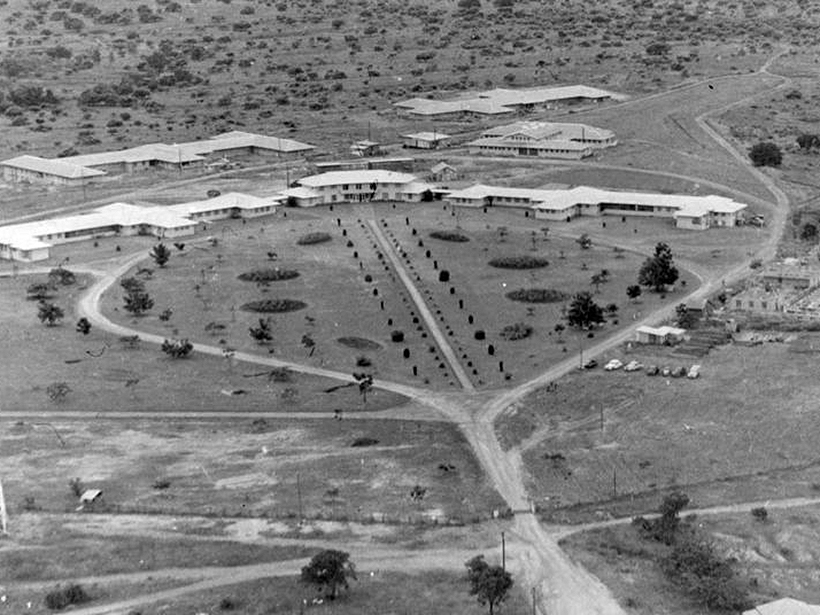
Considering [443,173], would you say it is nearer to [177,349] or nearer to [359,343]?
[359,343]

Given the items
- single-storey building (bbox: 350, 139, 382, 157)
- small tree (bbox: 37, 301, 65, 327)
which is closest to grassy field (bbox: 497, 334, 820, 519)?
small tree (bbox: 37, 301, 65, 327)

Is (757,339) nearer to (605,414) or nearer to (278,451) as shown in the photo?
(605,414)

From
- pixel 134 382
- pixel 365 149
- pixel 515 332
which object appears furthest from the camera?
pixel 365 149

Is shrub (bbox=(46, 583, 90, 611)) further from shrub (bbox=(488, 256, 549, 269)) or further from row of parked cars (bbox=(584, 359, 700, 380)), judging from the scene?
shrub (bbox=(488, 256, 549, 269))

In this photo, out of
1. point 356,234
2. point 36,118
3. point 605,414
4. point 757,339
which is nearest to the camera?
point 605,414

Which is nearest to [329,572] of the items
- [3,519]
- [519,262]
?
[3,519]

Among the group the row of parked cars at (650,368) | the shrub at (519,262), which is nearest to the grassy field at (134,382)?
the row of parked cars at (650,368)

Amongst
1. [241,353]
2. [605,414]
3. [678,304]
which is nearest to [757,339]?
[678,304]
